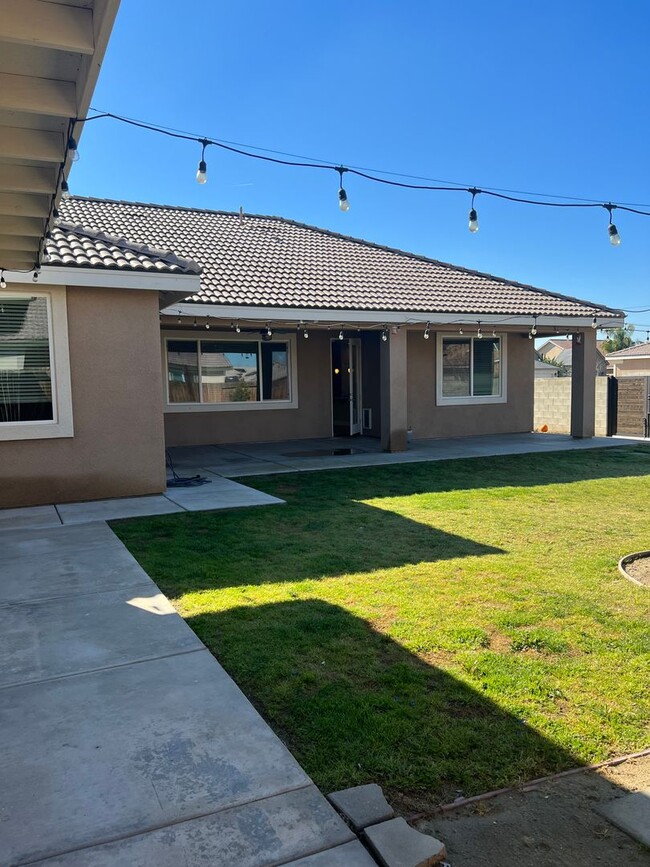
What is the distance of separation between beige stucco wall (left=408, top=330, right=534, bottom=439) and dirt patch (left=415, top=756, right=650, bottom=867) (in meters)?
13.1

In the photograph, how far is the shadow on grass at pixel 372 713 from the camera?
105 inches

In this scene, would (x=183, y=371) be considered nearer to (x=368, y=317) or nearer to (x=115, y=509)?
(x=368, y=317)

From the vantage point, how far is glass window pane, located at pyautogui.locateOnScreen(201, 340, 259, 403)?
14.4m

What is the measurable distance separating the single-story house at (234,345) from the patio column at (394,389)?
32 millimetres

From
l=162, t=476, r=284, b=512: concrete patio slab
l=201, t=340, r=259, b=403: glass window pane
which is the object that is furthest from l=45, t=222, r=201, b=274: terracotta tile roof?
l=201, t=340, r=259, b=403: glass window pane

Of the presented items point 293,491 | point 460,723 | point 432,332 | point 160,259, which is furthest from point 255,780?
point 432,332

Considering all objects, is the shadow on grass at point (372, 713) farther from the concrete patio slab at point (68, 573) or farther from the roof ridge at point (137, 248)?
the roof ridge at point (137, 248)

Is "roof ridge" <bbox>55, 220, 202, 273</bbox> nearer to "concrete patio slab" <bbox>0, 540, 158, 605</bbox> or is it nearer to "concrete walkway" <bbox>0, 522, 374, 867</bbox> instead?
"concrete patio slab" <bbox>0, 540, 158, 605</bbox>

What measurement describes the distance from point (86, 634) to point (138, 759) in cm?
156

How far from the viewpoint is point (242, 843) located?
2236 mm

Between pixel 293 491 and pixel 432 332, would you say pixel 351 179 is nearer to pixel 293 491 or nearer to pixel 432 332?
pixel 293 491

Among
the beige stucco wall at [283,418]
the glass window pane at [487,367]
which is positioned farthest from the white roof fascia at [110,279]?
the glass window pane at [487,367]

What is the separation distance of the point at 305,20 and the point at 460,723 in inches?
421

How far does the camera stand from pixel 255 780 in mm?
2590
